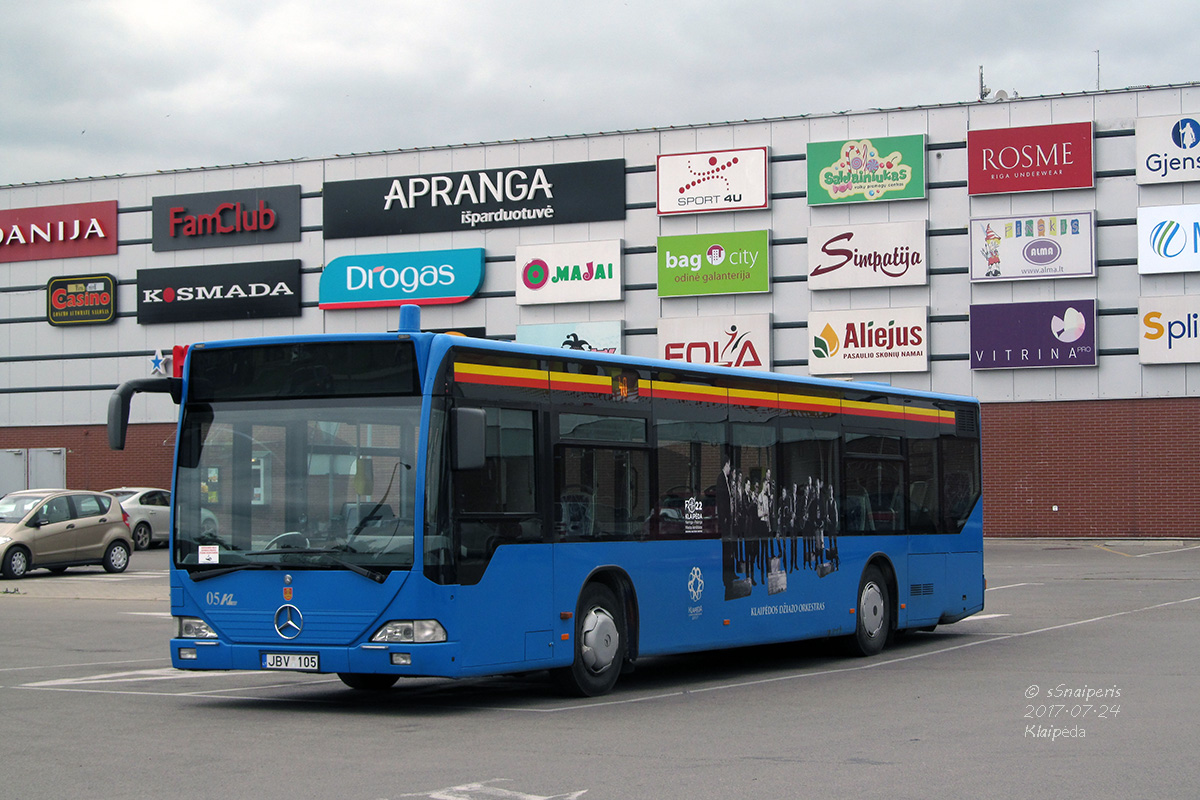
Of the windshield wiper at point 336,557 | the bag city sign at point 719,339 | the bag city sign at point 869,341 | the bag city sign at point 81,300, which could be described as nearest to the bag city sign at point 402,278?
the bag city sign at point 719,339

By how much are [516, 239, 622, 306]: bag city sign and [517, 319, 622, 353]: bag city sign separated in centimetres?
71

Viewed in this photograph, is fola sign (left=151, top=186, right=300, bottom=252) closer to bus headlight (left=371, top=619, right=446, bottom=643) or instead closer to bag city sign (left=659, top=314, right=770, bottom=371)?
bag city sign (left=659, top=314, right=770, bottom=371)

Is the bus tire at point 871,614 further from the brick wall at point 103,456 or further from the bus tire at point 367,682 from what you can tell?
the brick wall at point 103,456

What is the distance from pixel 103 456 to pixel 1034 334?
93.8ft

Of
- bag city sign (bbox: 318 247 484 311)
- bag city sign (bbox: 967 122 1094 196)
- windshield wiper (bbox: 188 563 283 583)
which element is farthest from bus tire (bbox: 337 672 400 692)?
bag city sign (bbox: 318 247 484 311)

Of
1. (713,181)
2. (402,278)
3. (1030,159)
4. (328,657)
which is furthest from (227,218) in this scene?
(328,657)

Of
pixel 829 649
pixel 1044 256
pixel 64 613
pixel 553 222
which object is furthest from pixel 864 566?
pixel 553 222

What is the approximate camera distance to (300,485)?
33.0ft

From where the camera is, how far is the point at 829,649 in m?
15.6

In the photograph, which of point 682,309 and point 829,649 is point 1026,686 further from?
point 682,309

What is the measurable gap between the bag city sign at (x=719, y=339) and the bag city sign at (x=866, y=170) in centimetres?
377

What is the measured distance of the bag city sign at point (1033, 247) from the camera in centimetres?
3603

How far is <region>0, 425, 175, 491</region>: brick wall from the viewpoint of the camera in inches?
1770

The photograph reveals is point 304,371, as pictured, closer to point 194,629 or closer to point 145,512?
point 194,629
